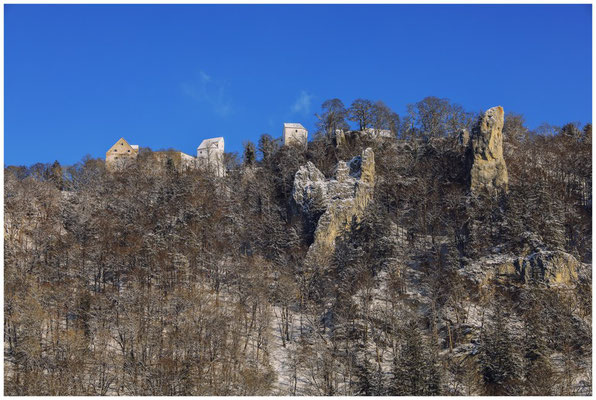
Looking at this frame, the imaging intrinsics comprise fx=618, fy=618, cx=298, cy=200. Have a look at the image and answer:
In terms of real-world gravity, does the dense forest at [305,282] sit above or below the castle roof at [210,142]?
below

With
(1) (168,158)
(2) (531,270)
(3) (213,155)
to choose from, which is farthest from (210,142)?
(2) (531,270)

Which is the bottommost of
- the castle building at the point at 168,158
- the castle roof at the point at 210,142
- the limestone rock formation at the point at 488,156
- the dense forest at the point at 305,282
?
the dense forest at the point at 305,282

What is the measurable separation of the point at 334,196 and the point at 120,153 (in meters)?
54.3

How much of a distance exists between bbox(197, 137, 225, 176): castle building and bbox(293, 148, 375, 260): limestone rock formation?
2161cm

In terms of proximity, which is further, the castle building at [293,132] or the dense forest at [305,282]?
the castle building at [293,132]

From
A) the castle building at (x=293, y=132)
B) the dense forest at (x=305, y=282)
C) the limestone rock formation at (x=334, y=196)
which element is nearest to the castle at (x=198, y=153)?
the castle building at (x=293, y=132)

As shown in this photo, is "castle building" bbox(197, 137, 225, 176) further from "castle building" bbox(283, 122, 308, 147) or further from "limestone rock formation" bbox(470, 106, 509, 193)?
"limestone rock formation" bbox(470, 106, 509, 193)

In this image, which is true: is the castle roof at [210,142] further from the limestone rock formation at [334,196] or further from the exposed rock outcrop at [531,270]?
the exposed rock outcrop at [531,270]

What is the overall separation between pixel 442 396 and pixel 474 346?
26.1ft

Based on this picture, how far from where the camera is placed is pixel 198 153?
115m

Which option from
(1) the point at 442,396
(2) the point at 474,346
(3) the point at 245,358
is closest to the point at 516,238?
(2) the point at 474,346

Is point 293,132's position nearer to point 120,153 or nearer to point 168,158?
point 168,158

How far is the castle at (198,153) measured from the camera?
92.3m

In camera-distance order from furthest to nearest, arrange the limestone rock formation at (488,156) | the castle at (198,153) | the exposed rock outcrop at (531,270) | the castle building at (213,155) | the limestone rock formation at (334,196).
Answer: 1. the castle at (198,153)
2. the castle building at (213,155)
3. the limestone rock formation at (488,156)
4. the limestone rock formation at (334,196)
5. the exposed rock outcrop at (531,270)
